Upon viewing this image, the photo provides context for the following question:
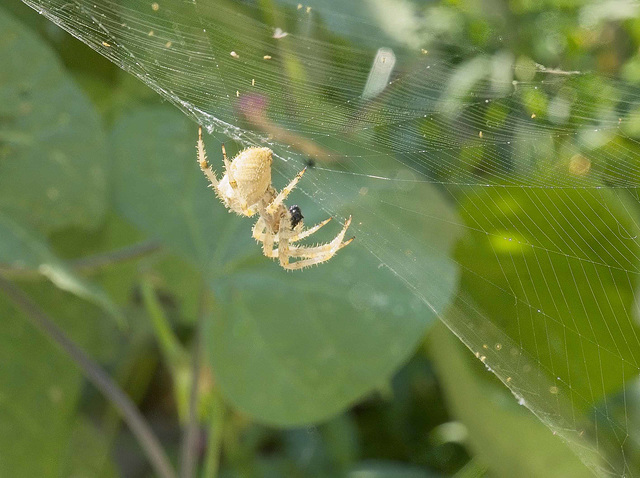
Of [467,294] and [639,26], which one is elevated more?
[639,26]

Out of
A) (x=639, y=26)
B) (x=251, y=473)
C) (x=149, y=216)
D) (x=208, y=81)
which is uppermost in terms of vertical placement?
(x=639, y=26)

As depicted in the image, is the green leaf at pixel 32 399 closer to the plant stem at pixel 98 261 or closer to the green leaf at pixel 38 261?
the plant stem at pixel 98 261

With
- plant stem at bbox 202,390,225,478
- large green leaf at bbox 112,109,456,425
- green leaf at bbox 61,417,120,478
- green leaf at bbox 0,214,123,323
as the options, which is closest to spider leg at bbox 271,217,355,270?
large green leaf at bbox 112,109,456,425

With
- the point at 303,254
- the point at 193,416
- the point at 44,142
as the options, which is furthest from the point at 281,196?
the point at 44,142

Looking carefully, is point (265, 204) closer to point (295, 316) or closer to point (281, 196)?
point (281, 196)

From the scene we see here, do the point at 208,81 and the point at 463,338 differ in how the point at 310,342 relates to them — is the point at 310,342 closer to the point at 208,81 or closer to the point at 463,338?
the point at 463,338

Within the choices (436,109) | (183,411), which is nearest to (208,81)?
(436,109)
